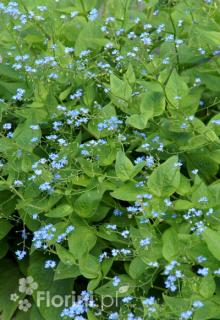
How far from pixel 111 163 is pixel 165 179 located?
346 millimetres

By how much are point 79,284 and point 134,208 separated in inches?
32.3

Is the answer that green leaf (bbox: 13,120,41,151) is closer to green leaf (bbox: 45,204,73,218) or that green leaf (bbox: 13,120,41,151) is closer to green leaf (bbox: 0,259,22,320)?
green leaf (bbox: 45,204,73,218)

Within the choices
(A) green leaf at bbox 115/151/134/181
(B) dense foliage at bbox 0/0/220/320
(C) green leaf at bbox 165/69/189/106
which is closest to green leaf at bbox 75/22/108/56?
(B) dense foliage at bbox 0/0/220/320

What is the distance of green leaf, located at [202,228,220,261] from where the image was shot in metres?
2.53

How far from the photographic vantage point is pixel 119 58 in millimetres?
3461

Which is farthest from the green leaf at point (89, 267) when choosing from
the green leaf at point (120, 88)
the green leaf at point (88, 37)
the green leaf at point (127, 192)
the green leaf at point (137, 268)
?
the green leaf at point (88, 37)

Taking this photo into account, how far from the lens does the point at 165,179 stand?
2887mm

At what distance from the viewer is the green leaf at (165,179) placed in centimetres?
288

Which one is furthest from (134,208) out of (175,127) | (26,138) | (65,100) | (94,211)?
(65,100)

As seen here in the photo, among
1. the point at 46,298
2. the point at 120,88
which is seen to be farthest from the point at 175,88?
the point at 46,298

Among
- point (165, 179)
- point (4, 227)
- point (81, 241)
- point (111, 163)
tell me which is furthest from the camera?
point (4, 227)

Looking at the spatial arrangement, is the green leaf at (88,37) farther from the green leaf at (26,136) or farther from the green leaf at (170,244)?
the green leaf at (170,244)

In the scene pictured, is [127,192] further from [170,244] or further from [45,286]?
[45,286]

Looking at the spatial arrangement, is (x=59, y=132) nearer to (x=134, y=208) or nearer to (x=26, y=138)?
(x=26, y=138)
